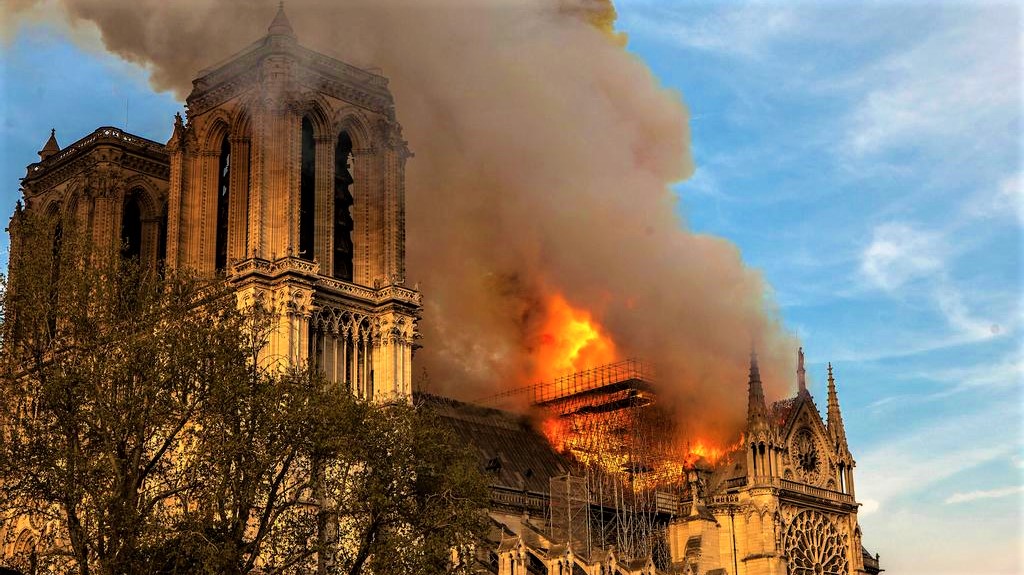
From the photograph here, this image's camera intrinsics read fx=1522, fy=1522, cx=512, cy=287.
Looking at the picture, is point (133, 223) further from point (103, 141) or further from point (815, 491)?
point (815, 491)

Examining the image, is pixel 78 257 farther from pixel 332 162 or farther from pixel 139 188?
pixel 139 188

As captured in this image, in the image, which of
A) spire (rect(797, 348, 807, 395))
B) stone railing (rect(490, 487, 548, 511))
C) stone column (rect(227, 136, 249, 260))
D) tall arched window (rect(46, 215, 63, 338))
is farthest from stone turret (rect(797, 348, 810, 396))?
tall arched window (rect(46, 215, 63, 338))

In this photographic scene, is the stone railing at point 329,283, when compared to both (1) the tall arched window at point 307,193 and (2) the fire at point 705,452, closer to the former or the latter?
(1) the tall arched window at point 307,193

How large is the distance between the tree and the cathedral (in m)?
18.2

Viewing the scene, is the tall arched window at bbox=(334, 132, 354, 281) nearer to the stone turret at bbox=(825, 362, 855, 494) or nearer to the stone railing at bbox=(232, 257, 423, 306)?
the stone railing at bbox=(232, 257, 423, 306)

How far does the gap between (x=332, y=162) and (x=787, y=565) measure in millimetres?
29207

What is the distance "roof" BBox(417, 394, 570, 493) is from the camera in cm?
7912

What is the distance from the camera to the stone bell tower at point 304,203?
65562mm

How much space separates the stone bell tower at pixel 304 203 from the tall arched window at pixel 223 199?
67 millimetres

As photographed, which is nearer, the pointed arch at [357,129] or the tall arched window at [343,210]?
Answer: the tall arched window at [343,210]

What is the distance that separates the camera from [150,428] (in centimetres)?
3919

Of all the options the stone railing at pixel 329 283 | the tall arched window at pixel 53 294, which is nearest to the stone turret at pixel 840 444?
the stone railing at pixel 329 283

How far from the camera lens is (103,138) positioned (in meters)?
76.9

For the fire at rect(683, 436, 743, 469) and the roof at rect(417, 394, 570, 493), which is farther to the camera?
the fire at rect(683, 436, 743, 469)
